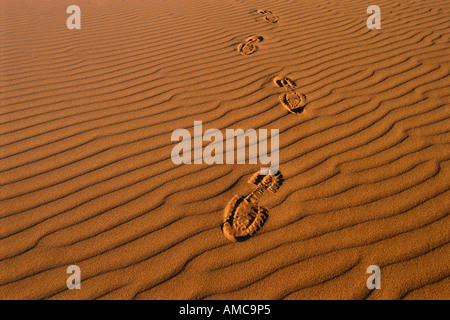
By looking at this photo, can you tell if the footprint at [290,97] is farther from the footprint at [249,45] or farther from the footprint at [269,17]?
the footprint at [269,17]

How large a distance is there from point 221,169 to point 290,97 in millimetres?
1094

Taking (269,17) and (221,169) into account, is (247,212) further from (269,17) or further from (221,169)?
(269,17)

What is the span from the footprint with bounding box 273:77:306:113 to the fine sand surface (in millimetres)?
61

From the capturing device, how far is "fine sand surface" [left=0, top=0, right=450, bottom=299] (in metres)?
1.41

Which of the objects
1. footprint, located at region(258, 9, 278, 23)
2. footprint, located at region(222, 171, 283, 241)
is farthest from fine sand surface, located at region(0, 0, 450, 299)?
footprint, located at region(258, 9, 278, 23)

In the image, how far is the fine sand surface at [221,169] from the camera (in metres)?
1.41

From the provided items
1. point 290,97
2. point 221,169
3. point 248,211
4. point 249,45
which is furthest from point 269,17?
point 248,211

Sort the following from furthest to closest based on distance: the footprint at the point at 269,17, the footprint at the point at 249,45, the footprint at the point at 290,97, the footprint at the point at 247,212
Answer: the footprint at the point at 269,17 < the footprint at the point at 249,45 < the footprint at the point at 290,97 < the footprint at the point at 247,212

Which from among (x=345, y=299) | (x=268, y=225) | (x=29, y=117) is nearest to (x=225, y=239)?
(x=268, y=225)

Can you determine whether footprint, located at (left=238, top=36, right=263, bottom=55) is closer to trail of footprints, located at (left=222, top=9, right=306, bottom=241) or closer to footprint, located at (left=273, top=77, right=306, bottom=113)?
footprint, located at (left=273, top=77, right=306, bottom=113)

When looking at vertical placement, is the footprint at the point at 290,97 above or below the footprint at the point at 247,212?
above

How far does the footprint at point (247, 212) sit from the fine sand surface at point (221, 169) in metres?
0.05

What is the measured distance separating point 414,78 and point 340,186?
5.62 ft

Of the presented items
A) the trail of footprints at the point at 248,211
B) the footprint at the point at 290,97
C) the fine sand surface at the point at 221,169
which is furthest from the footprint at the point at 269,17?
the trail of footprints at the point at 248,211
